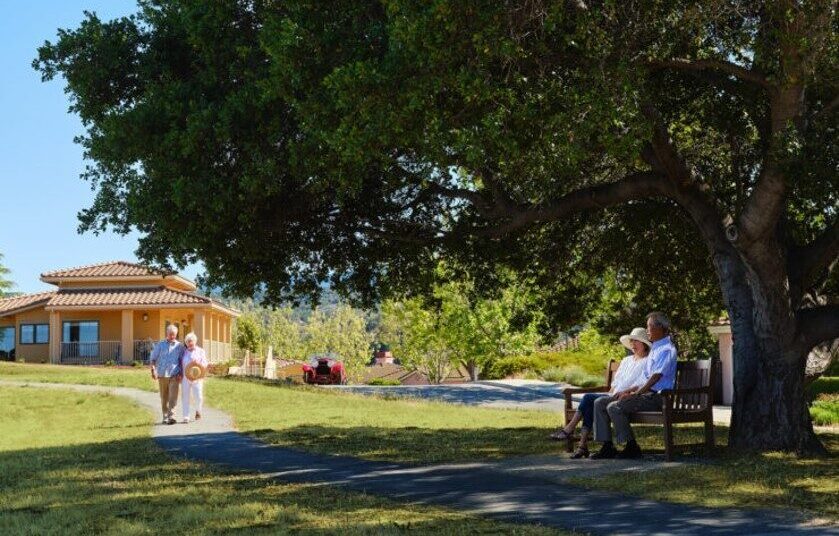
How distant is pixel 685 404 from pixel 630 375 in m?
0.88

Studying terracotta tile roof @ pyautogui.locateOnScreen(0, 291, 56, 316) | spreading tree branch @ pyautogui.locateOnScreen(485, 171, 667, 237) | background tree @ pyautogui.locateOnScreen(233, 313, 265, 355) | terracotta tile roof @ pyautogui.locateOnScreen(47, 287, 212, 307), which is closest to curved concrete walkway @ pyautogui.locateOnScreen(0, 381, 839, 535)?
spreading tree branch @ pyautogui.locateOnScreen(485, 171, 667, 237)

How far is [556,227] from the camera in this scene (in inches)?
719

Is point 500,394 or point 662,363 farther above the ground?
point 662,363

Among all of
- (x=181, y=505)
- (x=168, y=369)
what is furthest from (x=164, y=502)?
(x=168, y=369)

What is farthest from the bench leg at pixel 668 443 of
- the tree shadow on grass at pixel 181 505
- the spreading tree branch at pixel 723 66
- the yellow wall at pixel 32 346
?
the yellow wall at pixel 32 346

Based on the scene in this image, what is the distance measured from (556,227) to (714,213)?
481 cm

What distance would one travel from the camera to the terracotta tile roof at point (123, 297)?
51.5 m

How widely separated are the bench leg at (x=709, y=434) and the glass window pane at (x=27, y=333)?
48945 mm

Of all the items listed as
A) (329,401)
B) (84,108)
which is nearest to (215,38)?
(84,108)

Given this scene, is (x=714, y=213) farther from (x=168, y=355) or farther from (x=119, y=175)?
(x=168, y=355)

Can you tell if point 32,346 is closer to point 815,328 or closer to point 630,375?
point 630,375

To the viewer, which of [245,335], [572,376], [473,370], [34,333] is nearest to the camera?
[572,376]

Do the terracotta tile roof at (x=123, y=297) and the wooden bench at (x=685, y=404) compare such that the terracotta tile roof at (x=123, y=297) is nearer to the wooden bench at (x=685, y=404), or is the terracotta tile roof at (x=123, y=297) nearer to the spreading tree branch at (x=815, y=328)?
the wooden bench at (x=685, y=404)

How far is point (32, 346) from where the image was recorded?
5519cm
